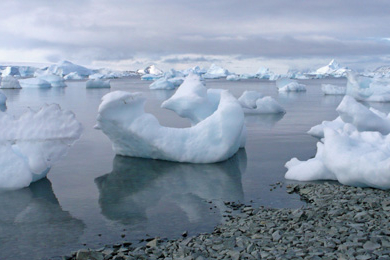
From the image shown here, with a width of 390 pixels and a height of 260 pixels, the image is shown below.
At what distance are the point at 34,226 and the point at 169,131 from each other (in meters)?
4.20

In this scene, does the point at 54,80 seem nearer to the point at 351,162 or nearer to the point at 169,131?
the point at 169,131

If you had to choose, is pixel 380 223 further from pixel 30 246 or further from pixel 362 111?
pixel 362 111

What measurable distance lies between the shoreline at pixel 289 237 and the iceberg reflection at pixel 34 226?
0.56 meters

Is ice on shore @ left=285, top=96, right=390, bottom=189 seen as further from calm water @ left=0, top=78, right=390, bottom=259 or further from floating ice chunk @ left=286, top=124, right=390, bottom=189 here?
calm water @ left=0, top=78, right=390, bottom=259

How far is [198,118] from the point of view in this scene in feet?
39.7

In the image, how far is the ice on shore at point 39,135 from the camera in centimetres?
815

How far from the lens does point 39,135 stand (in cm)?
818

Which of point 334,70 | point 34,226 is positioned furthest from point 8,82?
point 334,70

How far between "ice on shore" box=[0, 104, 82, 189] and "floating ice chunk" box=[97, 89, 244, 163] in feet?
4.80

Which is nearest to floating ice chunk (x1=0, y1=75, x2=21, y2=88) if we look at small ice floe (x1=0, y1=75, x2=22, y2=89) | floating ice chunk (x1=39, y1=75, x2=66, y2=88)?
small ice floe (x1=0, y1=75, x2=22, y2=89)

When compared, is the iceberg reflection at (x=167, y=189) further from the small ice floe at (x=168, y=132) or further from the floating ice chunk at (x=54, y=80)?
the floating ice chunk at (x=54, y=80)

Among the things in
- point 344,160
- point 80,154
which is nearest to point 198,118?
point 80,154

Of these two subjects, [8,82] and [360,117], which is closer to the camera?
[360,117]

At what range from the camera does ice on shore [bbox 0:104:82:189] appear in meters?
8.15
